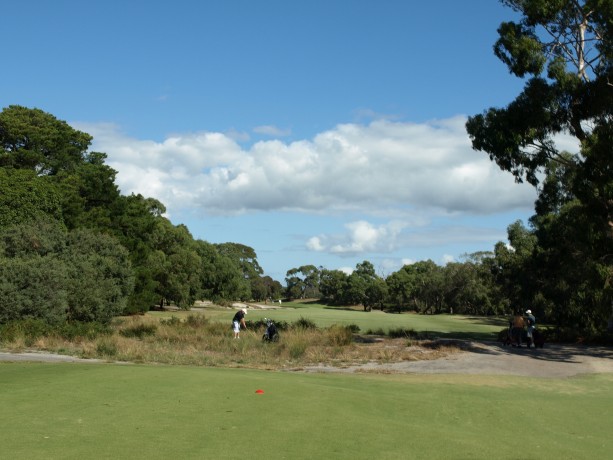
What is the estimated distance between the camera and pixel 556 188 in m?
32.2

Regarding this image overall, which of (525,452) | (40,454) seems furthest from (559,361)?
(40,454)

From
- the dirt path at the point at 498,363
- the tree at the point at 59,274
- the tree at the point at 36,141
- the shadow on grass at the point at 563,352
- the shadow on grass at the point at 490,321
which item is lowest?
the dirt path at the point at 498,363

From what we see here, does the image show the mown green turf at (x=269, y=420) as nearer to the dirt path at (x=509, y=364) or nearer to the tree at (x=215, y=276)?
the dirt path at (x=509, y=364)

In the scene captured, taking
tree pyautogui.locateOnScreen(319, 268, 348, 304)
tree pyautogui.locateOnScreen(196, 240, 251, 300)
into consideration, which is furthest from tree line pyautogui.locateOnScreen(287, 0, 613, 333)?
tree pyautogui.locateOnScreen(319, 268, 348, 304)

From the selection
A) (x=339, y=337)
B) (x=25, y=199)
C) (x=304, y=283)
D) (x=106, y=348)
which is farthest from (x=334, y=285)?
(x=106, y=348)

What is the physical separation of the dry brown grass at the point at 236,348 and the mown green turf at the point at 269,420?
6944 mm

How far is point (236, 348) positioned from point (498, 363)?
33.4 ft

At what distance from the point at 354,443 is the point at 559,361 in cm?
1799

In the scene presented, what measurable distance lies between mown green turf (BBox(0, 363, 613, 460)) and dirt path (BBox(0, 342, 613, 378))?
578cm

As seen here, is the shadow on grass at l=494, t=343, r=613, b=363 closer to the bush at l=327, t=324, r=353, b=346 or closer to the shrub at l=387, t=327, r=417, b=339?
the shrub at l=387, t=327, r=417, b=339

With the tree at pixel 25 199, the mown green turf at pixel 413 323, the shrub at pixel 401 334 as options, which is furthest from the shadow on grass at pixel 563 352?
the tree at pixel 25 199

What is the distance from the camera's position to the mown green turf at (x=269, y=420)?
7.32 meters

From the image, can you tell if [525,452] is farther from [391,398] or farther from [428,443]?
[391,398]

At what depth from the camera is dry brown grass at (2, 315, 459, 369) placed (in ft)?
67.5
